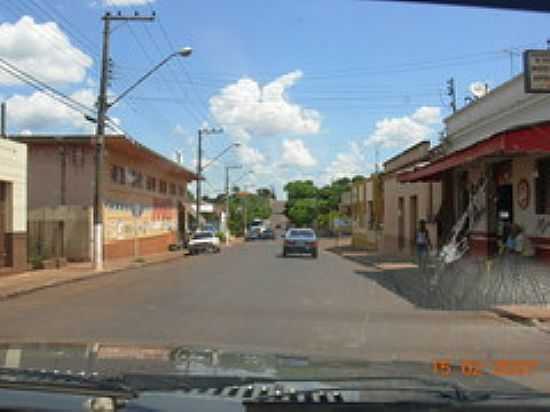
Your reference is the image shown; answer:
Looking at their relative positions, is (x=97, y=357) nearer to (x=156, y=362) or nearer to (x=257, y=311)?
(x=156, y=362)

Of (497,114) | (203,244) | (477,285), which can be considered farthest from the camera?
(203,244)

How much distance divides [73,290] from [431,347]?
493 inches

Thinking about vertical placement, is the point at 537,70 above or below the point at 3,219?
above

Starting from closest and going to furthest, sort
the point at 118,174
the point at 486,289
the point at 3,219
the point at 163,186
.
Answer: the point at 486,289 → the point at 3,219 → the point at 118,174 → the point at 163,186

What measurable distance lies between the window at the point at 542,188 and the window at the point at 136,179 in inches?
1068

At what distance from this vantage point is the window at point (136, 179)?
4427 centimetres

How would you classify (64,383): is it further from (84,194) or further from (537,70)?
(84,194)

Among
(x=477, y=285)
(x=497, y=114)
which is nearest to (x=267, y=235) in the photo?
(x=497, y=114)

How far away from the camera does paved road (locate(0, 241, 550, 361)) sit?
1162 cm

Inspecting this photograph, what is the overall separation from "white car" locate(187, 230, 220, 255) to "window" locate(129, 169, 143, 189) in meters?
5.32

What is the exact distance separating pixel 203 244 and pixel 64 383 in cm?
4697

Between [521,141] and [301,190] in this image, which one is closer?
[521,141]

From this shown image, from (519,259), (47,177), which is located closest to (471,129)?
(519,259)

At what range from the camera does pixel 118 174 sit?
Result: 135 feet
